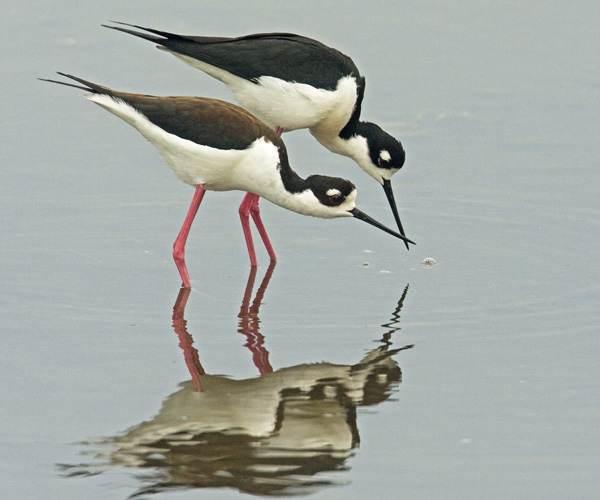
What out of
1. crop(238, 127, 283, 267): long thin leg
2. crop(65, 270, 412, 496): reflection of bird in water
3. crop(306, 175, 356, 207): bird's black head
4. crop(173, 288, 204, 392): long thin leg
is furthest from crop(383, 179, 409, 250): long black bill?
crop(65, 270, 412, 496): reflection of bird in water

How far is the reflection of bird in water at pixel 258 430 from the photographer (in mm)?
5160

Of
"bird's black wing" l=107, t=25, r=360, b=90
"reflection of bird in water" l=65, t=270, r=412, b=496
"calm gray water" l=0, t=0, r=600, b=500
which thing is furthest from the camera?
"bird's black wing" l=107, t=25, r=360, b=90

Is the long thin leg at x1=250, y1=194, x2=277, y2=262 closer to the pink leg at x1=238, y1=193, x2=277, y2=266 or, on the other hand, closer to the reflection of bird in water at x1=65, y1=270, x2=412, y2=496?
the pink leg at x1=238, y1=193, x2=277, y2=266

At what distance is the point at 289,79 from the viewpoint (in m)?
8.78

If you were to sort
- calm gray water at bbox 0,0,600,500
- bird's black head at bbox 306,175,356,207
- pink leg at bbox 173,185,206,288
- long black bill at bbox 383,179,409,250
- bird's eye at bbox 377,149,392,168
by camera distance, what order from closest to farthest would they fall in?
calm gray water at bbox 0,0,600,500 < bird's black head at bbox 306,175,356,207 < pink leg at bbox 173,185,206,288 < long black bill at bbox 383,179,409,250 < bird's eye at bbox 377,149,392,168

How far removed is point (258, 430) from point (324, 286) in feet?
7.48

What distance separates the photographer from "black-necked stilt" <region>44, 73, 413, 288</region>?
7715mm

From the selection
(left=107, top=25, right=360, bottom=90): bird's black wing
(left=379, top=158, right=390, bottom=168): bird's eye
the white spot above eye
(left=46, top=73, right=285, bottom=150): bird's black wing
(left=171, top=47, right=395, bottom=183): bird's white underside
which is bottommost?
(left=379, top=158, right=390, bottom=168): bird's eye

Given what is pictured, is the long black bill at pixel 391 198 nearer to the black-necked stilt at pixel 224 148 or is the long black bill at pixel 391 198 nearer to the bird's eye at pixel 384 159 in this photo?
the bird's eye at pixel 384 159

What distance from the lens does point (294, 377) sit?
634cm

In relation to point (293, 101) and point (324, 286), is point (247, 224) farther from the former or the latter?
point (324, 286)

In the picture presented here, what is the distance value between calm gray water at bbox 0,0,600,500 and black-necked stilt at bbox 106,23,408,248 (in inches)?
24.5

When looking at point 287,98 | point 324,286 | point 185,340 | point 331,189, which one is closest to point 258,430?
point 185,340

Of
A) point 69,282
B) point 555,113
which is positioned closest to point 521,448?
point 69,282
